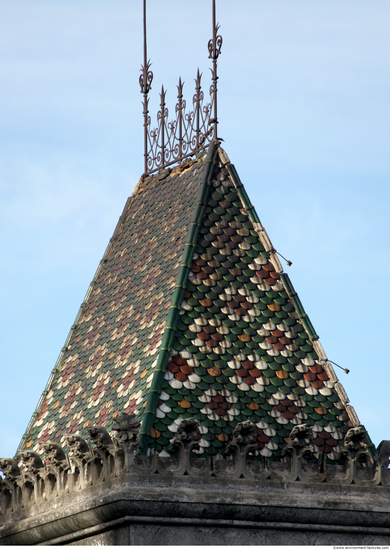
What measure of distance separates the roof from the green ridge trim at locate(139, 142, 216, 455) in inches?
0.8

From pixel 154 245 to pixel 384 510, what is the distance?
6.37m

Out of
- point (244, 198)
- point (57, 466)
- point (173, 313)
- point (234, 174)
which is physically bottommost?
point (57, 466)

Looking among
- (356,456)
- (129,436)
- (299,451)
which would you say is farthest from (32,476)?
(356,456)

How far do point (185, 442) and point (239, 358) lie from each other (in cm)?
225

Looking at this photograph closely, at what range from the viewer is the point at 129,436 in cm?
1591

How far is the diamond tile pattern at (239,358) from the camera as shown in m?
17.1

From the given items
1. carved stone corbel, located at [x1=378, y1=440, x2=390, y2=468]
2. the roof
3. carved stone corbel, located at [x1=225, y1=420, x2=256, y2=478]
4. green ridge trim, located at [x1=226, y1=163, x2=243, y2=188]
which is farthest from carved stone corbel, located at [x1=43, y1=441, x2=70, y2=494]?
green ridge trim, located at [x1=226, y1=163, x2=243, y2=188]

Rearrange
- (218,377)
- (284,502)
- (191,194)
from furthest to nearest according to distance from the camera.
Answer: (191,194) → (218,377) → (284,502)

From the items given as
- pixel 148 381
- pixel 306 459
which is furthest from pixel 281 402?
pixel 148 381

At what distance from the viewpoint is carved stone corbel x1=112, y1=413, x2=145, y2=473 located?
1577cm

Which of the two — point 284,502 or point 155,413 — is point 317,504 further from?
point 155,413

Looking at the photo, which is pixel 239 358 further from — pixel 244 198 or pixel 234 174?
pixel 234 174

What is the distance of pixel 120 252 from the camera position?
2177 centimetres

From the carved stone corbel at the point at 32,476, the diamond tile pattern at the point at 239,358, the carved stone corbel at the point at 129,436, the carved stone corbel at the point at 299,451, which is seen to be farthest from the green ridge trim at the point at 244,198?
the carved stone corbel at the point at 32,476
